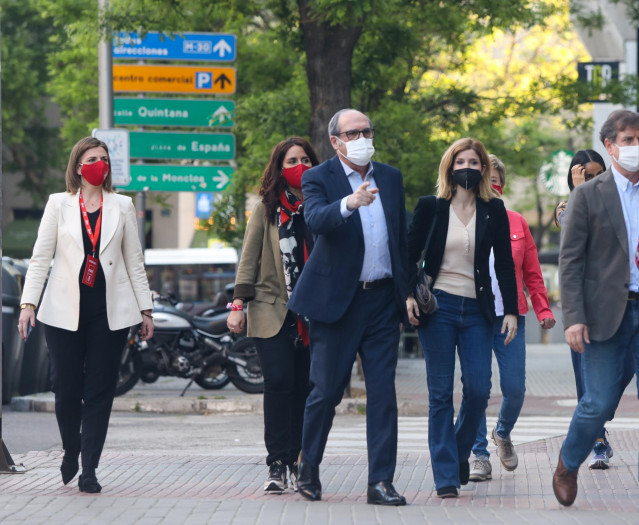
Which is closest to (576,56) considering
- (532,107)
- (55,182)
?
(55,182)

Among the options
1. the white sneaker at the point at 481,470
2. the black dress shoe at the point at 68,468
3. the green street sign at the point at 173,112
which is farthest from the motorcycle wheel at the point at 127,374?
the white sneaker at the point at 481,470

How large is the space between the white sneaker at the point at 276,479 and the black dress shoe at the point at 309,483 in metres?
0.34

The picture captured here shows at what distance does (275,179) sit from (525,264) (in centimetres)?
178

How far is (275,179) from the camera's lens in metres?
7.11

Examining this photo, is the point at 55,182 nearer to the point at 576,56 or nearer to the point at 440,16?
the point at 576,56

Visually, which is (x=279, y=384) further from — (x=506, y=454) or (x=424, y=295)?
(x=506, y=454)

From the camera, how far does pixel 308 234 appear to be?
7.06 metres

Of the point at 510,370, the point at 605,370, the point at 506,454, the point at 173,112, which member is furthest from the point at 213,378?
the point at 605,370

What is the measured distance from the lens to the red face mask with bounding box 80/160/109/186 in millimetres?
7047

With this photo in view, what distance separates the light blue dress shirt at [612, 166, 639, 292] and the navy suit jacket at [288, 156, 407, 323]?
3.67ft

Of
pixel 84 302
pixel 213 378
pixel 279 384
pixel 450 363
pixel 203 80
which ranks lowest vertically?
pixel 213 378

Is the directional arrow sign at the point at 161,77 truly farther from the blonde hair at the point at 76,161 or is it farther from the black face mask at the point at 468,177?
the black face mask at the point at 468,177

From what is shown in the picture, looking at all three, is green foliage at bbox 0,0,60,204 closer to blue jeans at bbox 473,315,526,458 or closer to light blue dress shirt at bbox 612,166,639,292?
blue jeans at bbox 473,315,526,458

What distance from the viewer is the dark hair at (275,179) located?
23.3 ft
